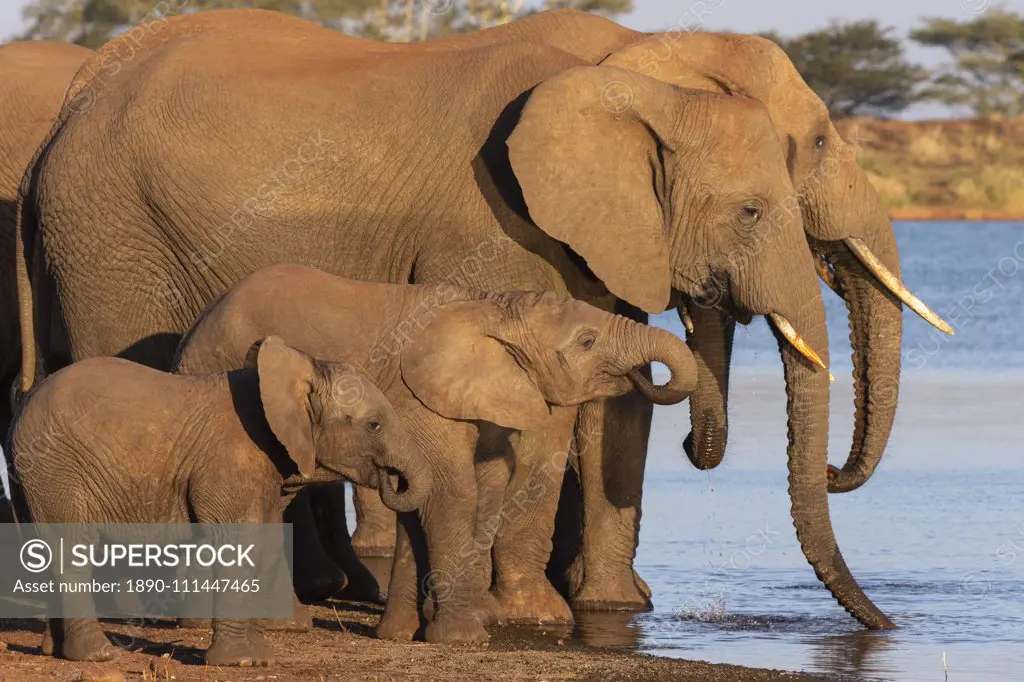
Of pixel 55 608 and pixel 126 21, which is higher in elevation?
pixel 55 608

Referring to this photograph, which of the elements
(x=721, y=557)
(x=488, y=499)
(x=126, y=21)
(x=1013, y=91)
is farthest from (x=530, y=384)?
(x=1013, y=91)

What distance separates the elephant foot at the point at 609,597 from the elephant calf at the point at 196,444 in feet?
6.54

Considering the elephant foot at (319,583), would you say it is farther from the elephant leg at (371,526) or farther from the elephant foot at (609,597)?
the elephant leg at (371,526)

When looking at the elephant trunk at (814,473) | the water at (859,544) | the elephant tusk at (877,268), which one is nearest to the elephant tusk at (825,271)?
the elephant tusk at (877,268)

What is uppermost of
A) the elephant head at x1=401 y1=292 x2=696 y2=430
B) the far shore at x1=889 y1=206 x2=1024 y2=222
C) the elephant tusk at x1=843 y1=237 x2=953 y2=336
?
the elephant head at x1=401 y1=292 x2=696 y2=430

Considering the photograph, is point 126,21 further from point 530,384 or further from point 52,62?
point 530,384

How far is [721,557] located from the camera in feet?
37.2

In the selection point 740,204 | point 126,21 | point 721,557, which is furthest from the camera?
point 126,21

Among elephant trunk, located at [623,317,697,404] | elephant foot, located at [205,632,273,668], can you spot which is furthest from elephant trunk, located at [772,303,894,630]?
elephant foot, located at [205,632,273,668]

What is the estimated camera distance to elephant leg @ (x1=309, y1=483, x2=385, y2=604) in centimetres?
1005

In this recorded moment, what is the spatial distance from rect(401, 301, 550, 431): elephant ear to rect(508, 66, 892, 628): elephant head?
858 millimetres

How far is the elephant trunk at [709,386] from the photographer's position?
1039cm

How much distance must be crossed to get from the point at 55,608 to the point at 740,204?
10.2 feet

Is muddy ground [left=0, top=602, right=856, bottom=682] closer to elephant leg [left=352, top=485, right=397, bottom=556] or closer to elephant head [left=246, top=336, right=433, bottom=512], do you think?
elephant head [left=246, top=336, right=433, bottom=512]
